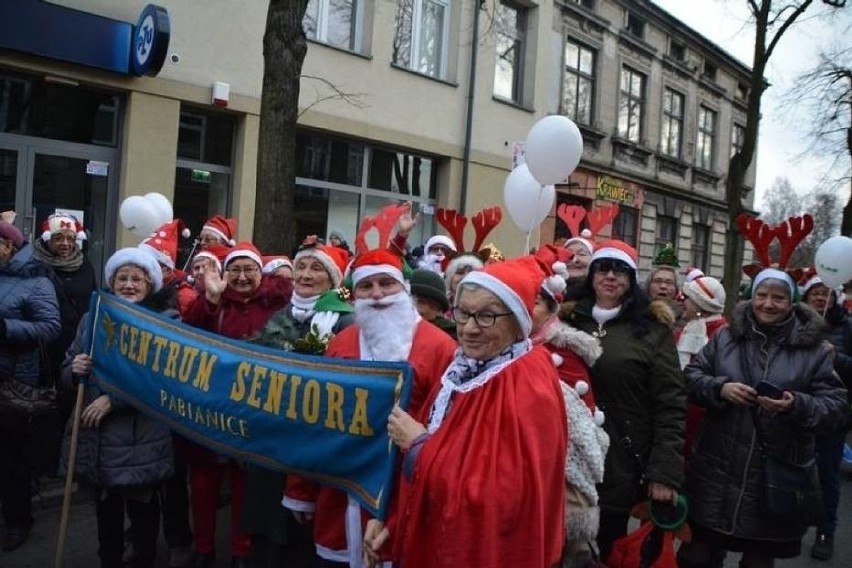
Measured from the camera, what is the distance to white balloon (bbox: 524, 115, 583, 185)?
A: 520 centimetres

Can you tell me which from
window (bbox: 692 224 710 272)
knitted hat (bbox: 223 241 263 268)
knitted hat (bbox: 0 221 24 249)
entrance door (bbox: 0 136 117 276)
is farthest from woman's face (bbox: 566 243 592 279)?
window (bbox: 692 224 710 272)

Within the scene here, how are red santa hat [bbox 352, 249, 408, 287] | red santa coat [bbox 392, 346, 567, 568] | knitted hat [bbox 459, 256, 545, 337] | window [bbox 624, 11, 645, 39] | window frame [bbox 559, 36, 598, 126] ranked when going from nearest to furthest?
red santa coat [bbox 392, 346, 567, 568] → knitted hat [bbox 459, 256, 545, 337] → red santa hat [bbox 352, 249, 408, 287] → window frame [bbox 559, 36, 598, 126] → window [bbox 624, 11, 645, 39]

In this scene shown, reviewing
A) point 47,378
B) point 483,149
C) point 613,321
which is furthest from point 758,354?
point 483,149

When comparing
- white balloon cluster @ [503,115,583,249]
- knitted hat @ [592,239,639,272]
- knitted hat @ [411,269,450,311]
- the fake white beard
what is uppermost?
white balloon cluster @ [503,115,583,249]

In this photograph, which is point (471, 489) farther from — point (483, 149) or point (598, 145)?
point (598, 145)

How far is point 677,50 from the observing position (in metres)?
22.0

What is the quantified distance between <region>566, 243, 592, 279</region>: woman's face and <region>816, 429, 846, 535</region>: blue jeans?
2078 mm

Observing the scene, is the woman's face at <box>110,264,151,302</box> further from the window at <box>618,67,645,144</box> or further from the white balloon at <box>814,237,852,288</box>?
the window at <box>618,67,645,144</box>

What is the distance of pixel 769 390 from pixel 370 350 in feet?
6.05

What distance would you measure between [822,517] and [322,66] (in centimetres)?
966

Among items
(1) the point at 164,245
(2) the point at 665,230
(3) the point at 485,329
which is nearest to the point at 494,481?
(3) the point at 485,329

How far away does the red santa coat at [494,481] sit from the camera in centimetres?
218

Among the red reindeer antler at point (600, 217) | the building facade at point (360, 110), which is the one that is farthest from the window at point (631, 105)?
the red reindeer antler at point (600, 217)

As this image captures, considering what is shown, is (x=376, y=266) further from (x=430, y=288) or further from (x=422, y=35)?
(x=422, y=35)
